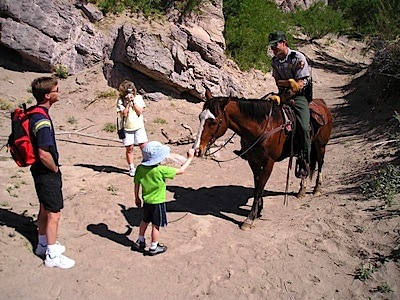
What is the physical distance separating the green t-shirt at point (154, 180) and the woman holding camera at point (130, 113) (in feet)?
8.27

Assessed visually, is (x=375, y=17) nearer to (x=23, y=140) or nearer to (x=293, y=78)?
(x=293, y=78)

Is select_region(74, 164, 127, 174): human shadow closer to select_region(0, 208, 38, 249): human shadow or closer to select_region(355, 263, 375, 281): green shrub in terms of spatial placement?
select_region(0, 208, 38, 249): human shadow

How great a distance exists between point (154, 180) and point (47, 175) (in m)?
1.10

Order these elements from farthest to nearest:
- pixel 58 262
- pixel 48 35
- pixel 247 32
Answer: pixel 247 32, pixel 48 35, pixel 58 262

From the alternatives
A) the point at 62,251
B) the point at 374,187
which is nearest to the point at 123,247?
the point at 62,251

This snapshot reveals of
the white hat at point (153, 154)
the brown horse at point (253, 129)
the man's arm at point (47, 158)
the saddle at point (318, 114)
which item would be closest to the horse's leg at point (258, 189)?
the brown horse at point (253, 129)

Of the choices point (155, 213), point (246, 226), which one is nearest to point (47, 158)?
point (155, 213)

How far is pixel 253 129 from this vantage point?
16.7 ft

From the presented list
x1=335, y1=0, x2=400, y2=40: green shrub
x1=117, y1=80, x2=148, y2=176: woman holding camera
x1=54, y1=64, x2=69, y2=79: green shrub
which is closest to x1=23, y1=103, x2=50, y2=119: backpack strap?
x1=117, y1=80, x2=148, y2=176: woman holding camera

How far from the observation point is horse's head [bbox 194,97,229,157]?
4.70 m

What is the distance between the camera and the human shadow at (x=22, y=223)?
471 centimetres

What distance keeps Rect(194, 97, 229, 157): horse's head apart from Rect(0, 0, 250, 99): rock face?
21.1ft

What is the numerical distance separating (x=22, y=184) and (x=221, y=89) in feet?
23.7

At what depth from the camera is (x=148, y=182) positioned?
432 centimetres
